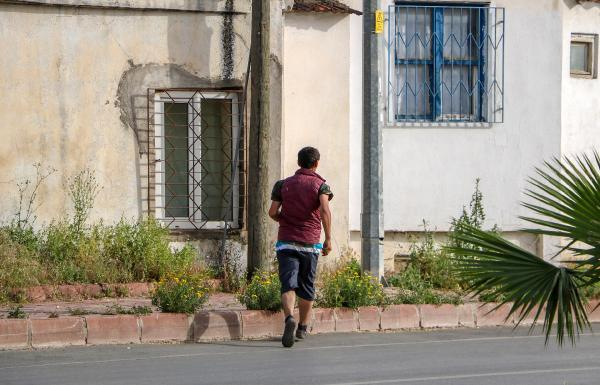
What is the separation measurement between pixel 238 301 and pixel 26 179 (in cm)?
329

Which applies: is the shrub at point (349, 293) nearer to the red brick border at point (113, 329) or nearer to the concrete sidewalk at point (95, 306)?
the concrete sidewalk at point (95, 306)

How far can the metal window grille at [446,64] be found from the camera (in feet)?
55.3

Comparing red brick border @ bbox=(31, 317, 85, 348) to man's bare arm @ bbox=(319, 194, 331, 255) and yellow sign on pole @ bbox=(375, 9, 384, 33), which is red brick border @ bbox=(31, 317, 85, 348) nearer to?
man's bare arm @ bbox=(319, 194, 331, 255)

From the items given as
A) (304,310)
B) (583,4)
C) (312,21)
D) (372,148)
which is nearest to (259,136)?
(372,148)

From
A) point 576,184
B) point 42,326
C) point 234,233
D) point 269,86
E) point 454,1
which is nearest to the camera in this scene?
point 576,184

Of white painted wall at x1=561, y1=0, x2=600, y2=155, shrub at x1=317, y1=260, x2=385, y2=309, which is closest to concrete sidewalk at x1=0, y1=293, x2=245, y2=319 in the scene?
shrub at x1=317, y1=260, x2=385, y2=309

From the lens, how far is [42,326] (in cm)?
1106

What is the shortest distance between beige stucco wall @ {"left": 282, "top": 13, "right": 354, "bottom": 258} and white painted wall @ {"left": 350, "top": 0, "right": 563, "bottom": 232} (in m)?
0.60

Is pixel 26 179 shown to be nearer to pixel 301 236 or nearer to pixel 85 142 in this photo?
pixel 85 142

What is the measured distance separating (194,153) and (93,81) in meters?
1.64

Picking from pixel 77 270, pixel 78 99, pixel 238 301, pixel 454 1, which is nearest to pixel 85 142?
pixel 78 99

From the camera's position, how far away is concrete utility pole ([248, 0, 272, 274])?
14.0 m

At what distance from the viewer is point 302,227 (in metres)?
11.5

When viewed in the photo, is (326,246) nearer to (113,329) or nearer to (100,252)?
(113,329)
